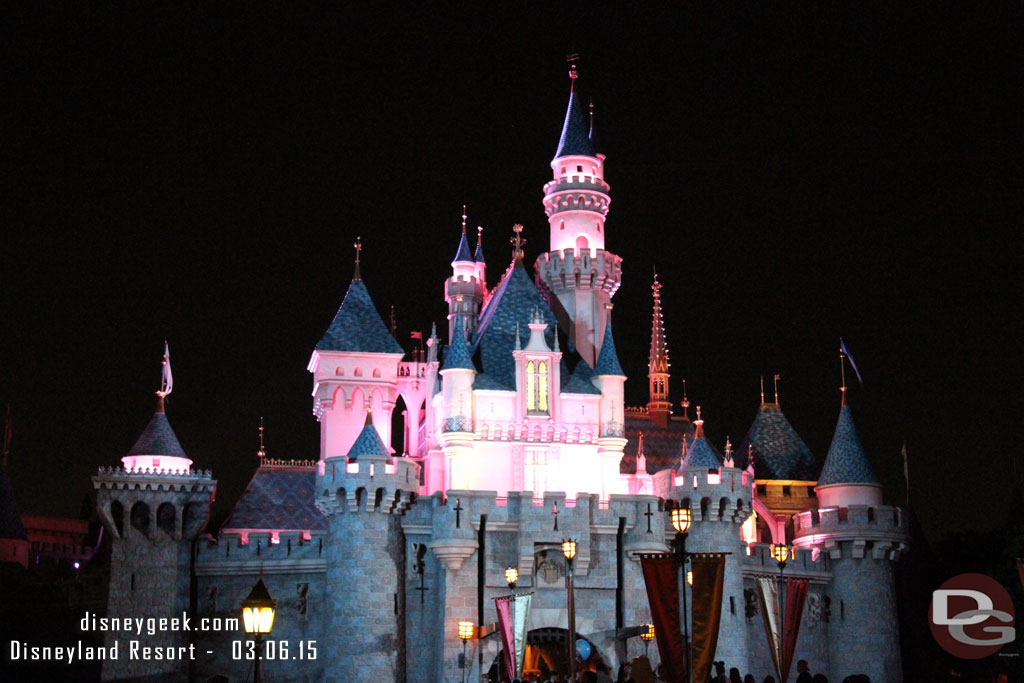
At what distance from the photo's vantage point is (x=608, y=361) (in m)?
51.6

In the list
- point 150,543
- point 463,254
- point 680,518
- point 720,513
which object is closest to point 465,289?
point 463,254

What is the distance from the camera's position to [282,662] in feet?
145

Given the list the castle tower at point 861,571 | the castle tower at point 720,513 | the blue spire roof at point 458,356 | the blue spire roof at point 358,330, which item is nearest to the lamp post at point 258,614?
the castle tower at point 720,513

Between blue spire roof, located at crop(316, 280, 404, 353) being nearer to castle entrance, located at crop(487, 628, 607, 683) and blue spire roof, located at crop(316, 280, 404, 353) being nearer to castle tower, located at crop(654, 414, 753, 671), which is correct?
castle tower, located at crop(654, 414, 753, 671)

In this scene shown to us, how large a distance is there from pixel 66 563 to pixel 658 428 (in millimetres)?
28448

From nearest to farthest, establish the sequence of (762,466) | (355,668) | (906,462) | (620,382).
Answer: (355,668), (620,382), (762,466), (906,462)

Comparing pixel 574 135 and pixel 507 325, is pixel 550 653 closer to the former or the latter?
pixel 507 325

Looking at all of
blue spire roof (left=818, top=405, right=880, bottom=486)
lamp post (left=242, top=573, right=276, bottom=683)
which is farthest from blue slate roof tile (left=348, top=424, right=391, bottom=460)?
lamp post (left=242, top=573, right=276, bottom=683)

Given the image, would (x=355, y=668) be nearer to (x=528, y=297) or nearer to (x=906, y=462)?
(x=528, y=297)

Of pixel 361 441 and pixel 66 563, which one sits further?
pixel 66 563

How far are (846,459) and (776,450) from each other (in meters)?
6.06

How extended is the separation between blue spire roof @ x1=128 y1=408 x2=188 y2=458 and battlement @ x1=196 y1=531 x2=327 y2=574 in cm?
354

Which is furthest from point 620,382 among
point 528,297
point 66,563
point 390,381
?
point 66,563

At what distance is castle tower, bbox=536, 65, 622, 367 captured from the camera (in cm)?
5544
